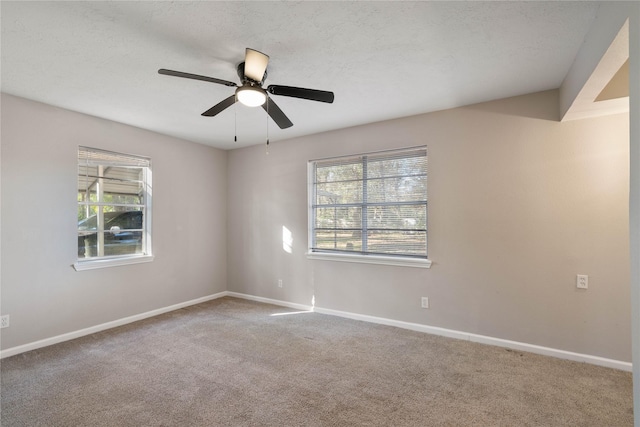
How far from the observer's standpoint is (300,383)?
241 cm

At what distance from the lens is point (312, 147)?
4.32m

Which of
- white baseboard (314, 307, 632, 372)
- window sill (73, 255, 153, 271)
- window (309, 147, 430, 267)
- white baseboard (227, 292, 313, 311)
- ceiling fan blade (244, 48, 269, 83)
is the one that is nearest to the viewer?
ceiling fan blade (244, 48, 269, 83)

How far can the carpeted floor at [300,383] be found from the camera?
202 cm

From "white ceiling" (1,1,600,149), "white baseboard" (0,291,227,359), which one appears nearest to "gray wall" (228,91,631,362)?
"white ceiling" (1,1,600,149)

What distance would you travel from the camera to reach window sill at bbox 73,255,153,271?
11.2ft

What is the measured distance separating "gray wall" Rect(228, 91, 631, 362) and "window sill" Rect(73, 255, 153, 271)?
248 cm

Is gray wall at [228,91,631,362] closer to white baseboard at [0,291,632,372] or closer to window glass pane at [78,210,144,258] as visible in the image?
white baseboard at [0,291,632,372]

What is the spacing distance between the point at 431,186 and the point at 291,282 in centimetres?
238

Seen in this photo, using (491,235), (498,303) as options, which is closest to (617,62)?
(491,235)

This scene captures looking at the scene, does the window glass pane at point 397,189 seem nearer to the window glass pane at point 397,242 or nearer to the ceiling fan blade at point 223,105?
the window glass pane at point 397,242

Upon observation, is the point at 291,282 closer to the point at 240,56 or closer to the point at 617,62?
the point at 240,56

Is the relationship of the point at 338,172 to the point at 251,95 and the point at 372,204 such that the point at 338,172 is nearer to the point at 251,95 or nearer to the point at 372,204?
the point at 372,204

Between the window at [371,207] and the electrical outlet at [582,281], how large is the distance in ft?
4.28

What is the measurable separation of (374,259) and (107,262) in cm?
320
